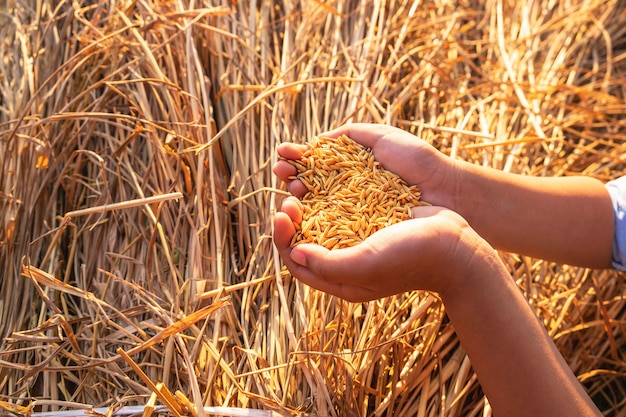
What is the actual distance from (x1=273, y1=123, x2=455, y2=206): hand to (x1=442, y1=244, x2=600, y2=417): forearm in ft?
0.84

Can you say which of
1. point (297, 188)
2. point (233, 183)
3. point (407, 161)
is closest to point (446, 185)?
point (407, 161)

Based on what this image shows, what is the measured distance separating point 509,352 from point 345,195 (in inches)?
16.5

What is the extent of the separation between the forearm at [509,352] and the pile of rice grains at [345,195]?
0.21 m

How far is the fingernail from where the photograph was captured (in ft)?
3.43

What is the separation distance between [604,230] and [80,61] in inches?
49.3

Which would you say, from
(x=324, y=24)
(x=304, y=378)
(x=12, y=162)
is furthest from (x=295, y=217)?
(x=324, y=24)

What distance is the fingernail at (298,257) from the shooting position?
1046mm

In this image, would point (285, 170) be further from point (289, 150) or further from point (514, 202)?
point (514, 202)

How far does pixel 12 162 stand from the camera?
1.47 m

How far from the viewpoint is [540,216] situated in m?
1.28

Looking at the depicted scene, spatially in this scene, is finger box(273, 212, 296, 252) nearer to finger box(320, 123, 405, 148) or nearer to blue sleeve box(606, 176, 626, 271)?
finger box(320, 123, 405, 148)

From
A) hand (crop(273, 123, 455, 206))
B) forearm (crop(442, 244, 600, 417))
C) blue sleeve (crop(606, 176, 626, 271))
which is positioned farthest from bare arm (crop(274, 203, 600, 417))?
blue sleeve (crop(606, 176, 626, 271))

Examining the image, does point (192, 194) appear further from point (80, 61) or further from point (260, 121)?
point (80, 61)

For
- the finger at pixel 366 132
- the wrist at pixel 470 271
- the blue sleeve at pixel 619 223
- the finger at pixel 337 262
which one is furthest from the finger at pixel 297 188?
the blue sleeve at pixel 619 223
